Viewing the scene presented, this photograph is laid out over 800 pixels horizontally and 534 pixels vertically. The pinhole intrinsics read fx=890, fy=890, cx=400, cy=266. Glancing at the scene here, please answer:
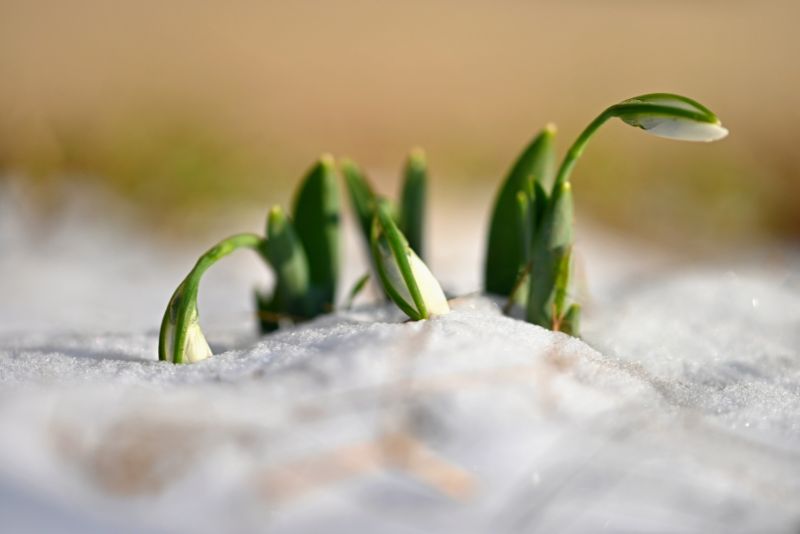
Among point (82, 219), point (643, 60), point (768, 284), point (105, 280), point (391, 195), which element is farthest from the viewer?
point (643, 60)

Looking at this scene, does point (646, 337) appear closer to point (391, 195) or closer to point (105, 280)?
point (105, 280)

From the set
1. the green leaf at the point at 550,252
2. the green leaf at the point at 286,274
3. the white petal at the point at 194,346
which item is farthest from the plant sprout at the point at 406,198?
the white petal at the point at 194,346

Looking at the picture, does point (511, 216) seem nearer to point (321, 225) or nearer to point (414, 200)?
point (414, 200)

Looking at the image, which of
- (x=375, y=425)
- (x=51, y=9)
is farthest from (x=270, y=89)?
(x=375, y=425)

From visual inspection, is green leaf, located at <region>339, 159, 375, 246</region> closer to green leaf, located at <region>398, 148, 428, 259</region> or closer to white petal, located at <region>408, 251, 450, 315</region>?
green leaf, located at <region>398, 148, 428, 259</region>

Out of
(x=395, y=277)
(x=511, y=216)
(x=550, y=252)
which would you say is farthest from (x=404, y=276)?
(x=511, y=216)

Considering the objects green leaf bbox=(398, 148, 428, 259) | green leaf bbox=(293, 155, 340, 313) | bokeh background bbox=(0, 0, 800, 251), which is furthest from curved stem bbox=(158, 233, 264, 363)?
bokeh background bbox=(0, 0, 800, 251)

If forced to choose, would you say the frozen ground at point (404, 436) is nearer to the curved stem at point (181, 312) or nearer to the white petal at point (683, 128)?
the curved stem at point (181, 312)
